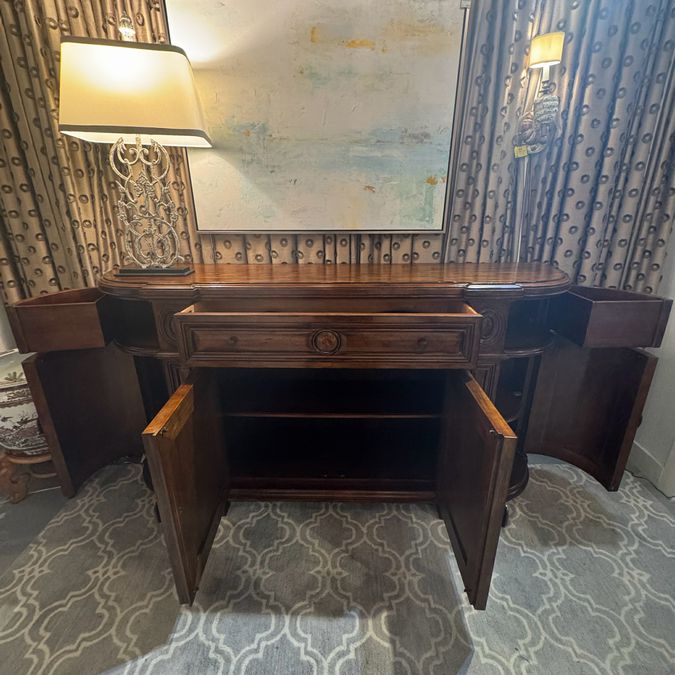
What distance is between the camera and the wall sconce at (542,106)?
1.16 meters

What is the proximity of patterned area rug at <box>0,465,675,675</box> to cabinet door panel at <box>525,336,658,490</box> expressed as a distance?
0.20m

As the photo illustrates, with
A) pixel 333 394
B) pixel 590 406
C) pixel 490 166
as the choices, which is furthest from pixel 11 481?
pixel 590 406

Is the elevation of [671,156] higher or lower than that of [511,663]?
higher

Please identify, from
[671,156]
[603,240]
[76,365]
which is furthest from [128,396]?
[671,156]

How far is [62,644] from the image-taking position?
3.17 ft

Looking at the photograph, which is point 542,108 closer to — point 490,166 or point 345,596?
point 490,166

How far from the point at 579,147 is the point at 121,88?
5.32ft

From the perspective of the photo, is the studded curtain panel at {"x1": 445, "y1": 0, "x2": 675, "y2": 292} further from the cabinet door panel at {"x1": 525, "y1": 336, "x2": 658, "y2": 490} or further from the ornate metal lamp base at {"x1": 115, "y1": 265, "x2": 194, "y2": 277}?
the ornate metal lamp base at {"x1": 115, "y1": 265, "x2": 194, "y2": 277}

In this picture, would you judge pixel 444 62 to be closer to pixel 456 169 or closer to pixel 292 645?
pixel 456 169

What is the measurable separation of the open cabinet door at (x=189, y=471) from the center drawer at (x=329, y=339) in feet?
0.49

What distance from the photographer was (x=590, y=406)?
154cm

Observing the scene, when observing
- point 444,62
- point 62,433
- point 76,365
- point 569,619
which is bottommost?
point 569,619

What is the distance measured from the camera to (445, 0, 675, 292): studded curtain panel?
1260 mm

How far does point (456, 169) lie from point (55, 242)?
1.70m
